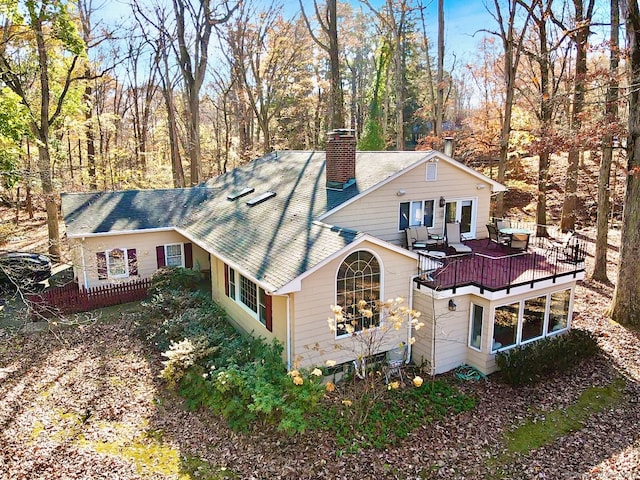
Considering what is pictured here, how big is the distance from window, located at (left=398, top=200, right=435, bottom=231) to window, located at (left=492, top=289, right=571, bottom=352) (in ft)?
12.5

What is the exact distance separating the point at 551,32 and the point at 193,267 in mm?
20894

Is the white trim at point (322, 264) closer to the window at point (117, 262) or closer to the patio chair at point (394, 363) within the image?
the patio chair at point (394, 363)

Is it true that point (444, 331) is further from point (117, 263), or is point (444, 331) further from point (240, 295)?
point (117, 263)

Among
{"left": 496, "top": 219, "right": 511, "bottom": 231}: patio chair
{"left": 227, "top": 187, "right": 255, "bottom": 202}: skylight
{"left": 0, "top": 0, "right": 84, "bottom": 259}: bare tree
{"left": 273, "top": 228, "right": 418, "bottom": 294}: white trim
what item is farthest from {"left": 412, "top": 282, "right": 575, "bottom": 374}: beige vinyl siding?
{"left": 0, "top": 0, "right": 84, "bottom": 259}: bare tree

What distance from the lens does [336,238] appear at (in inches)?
391

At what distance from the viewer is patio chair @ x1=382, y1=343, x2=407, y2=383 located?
34.0 ft

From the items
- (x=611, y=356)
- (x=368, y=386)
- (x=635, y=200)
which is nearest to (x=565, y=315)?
(x=611, y=356)

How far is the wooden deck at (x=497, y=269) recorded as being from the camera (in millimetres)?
10445

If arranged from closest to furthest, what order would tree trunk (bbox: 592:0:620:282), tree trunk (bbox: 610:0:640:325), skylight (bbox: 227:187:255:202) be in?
tree trunk (bbox: 610:0:640:325) < tree trunk (bbox: 592:0:620:282) < skylight (bbox: 227:187:255:202)

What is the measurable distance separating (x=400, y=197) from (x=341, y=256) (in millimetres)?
4114

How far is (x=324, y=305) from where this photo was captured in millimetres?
9695

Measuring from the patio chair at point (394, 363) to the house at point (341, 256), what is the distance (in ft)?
1.02

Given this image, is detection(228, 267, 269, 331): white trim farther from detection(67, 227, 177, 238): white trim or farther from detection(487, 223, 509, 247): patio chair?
detection(487, 223, 509, 247): patio chair

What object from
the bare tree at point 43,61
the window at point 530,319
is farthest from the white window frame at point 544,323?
the bare tree at point 43,61
